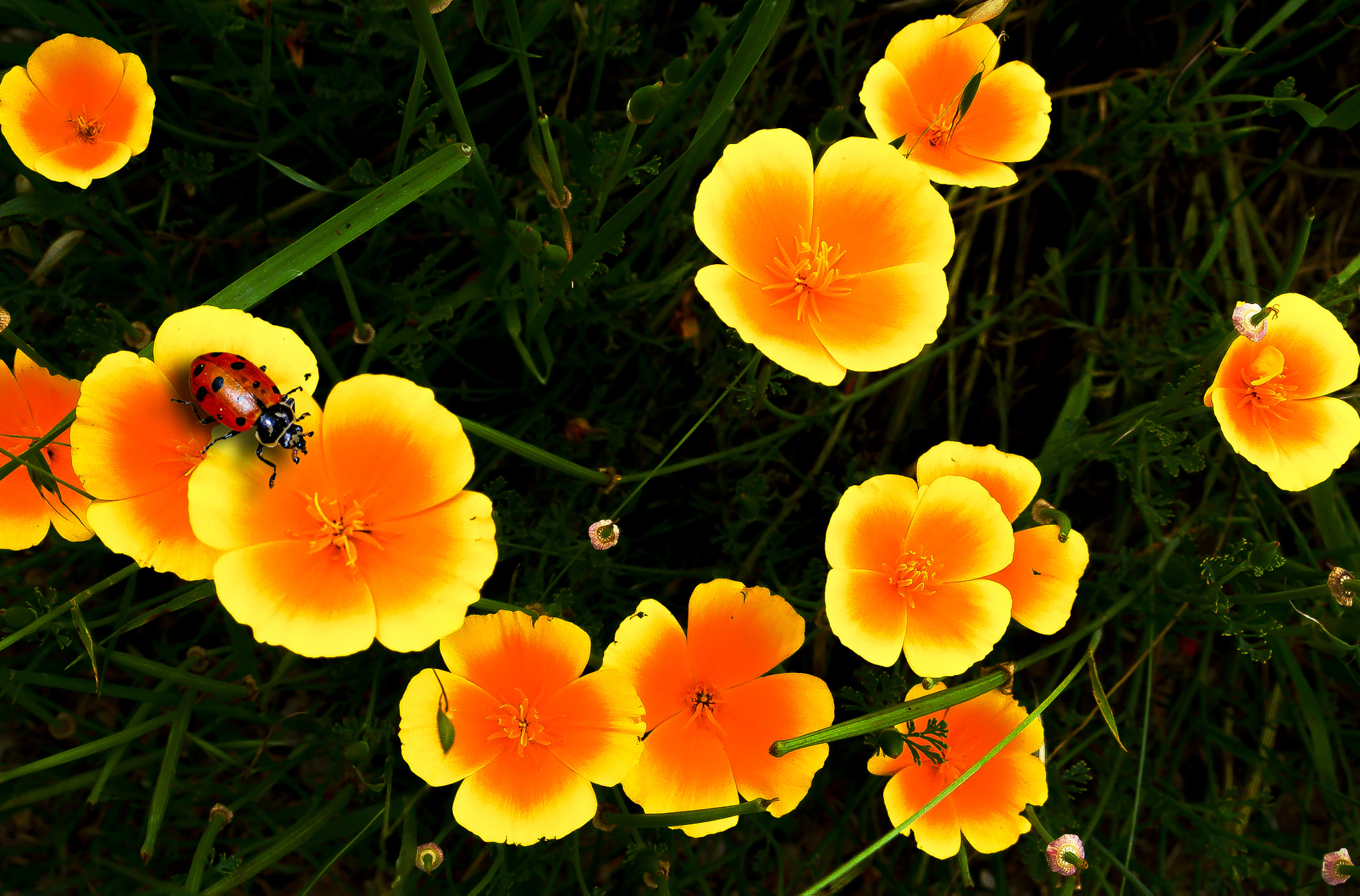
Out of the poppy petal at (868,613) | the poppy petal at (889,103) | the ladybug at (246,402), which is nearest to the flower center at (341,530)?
the ladybug at (246,402)

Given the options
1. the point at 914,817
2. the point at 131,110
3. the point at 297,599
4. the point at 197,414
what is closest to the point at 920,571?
the point at 914,817

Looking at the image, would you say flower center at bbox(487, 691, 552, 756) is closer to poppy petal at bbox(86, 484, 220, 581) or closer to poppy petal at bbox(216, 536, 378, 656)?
poppy petal at bbox(216, 536, 378, 656)

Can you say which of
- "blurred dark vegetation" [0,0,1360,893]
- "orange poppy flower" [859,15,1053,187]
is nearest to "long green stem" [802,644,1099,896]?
"blurred dark vegetation" [0,0,1360,893]

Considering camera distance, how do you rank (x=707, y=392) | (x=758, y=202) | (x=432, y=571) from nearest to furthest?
(x=432, y=571) → (x=758, y=202) → (x=707, y=392)

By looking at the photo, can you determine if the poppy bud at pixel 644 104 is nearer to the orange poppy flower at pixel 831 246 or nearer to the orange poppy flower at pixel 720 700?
the orange poppy flower at pixel 831 246

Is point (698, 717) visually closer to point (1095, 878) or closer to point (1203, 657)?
point (1095, 878)

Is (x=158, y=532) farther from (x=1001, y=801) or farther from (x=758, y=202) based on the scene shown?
(x=1001, y=801)

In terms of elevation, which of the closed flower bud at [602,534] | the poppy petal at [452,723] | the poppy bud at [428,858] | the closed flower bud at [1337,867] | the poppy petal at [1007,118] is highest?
the poppy petal at [1007,118]
